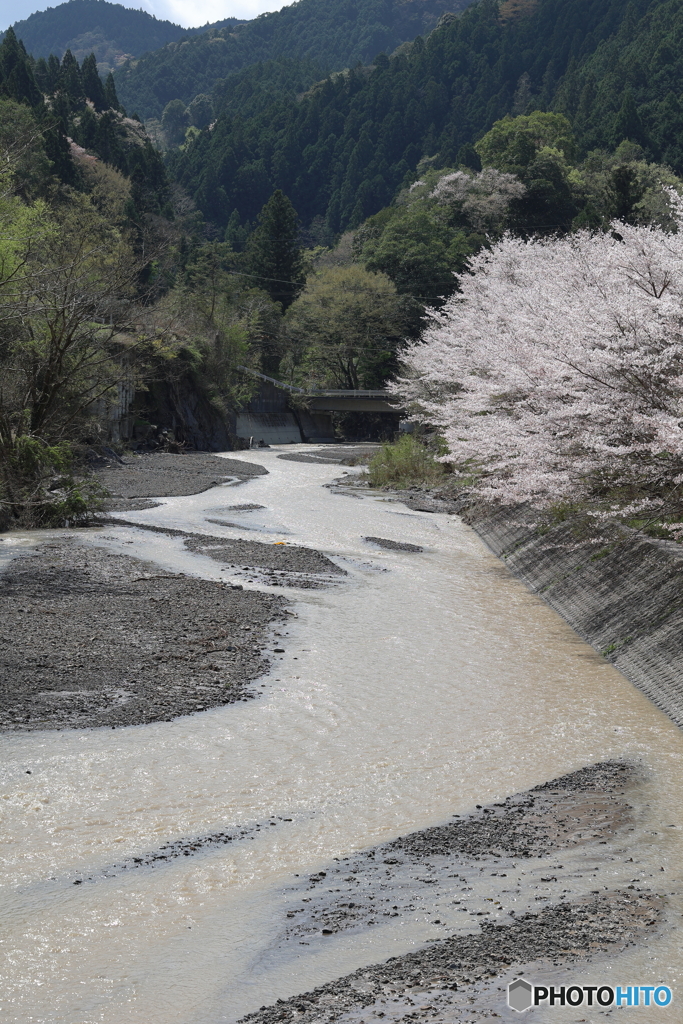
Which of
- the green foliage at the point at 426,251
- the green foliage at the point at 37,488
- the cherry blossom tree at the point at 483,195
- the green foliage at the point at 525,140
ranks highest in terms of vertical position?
the green foliage at the point at 525,140

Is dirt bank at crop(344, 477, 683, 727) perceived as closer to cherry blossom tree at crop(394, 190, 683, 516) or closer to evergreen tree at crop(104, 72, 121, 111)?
cherry blossom tree at crop(394, 190, 683, 516)

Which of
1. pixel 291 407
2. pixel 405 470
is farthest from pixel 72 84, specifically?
pixel 405 470

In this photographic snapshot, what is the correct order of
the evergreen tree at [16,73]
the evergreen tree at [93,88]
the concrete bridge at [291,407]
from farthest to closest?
the evergreen tree at [93,88] → the evergreen tree at [16,73] → the concrete bridge at [291,407]

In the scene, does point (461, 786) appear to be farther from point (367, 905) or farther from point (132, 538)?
point (132, 538)

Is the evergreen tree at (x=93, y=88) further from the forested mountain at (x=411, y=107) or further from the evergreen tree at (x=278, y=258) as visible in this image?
the evergreen tree at (x=278, y=258)

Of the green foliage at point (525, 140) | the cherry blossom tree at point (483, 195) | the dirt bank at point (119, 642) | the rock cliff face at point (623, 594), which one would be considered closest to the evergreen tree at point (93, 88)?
the green foliage at point (525, 140)

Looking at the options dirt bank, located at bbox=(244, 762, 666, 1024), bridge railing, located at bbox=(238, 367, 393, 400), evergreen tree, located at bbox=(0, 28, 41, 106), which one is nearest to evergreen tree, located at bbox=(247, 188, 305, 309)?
bridge railing, located at bbox=(238, 367, 393, 400)

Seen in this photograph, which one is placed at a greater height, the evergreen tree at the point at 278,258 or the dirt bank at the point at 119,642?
the evergreen tree at the point at 278,258

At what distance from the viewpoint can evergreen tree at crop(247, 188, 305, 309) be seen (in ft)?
282

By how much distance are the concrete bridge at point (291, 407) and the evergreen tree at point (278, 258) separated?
18.3 meters

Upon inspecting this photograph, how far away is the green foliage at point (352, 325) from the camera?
69.1m

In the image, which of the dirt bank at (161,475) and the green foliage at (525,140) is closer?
the dirt bank at (161,475)

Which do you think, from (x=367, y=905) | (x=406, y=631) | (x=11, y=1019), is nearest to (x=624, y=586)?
(x=406, y=631)

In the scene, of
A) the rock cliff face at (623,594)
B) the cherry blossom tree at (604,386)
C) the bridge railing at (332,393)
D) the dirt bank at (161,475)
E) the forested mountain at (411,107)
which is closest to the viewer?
the rock cliff face at (623,594)
